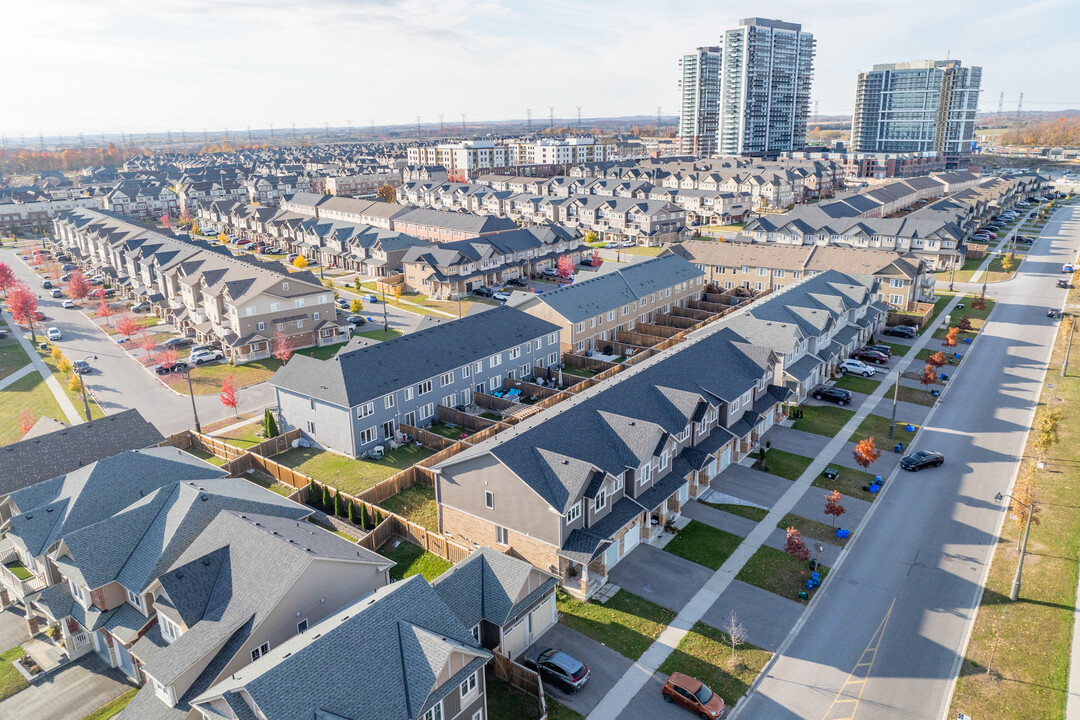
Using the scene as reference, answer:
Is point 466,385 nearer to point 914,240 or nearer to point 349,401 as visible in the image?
point 349,401

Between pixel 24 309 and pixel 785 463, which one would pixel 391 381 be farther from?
pixel 24 309

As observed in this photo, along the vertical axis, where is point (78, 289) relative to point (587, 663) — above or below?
above

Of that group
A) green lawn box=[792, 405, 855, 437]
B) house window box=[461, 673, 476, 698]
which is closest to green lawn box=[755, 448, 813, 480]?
green lawn box=[792, 405, 855, 437]

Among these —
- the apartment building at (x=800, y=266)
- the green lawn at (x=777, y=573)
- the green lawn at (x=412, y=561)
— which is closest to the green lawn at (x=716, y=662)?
the green lawn at (x=777, y=573)

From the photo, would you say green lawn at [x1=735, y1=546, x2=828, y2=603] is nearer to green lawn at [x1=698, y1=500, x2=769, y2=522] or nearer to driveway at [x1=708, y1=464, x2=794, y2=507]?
green lawn at [x1=698, y1=500, x2=769, y2=522]

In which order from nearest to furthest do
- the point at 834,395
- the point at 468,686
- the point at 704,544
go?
1. the point at 468,686
2. the point at 704,544
3. the point at 834,395

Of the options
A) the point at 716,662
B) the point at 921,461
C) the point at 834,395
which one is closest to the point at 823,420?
the point at 834,395

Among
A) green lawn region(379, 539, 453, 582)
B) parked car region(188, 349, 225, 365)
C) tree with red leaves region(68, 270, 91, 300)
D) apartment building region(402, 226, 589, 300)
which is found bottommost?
green lawn region(379, 539, 453, 582)
